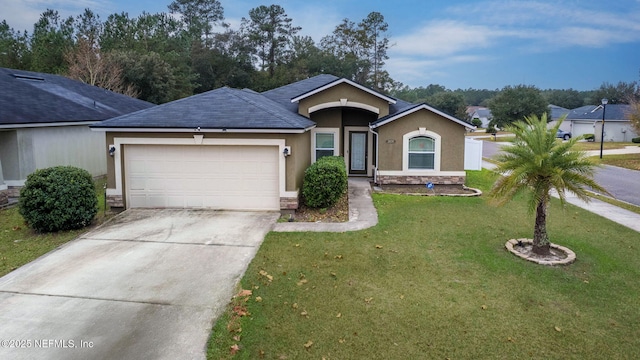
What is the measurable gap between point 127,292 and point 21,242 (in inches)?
176

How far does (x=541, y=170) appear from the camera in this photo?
7.88 metres

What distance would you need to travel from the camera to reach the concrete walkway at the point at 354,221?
9959 millimetres

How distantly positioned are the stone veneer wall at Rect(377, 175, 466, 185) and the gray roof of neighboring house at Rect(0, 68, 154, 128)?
39.1 feet

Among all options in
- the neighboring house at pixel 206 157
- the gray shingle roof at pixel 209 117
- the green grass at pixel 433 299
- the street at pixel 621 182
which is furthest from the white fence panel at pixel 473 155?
the gray shingle roof at pixel 209 117

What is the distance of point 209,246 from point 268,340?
390 cm

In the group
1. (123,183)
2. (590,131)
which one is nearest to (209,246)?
(123,183)

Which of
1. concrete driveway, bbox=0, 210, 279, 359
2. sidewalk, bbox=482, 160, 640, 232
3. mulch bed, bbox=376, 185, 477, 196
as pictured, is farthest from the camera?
mulch bed, bbox=376, 185, 477, 196

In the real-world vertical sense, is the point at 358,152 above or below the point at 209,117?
below

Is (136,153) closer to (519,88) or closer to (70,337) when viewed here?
(70,337)

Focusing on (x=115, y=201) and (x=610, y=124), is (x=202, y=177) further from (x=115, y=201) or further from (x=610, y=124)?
(x=610, y=124)

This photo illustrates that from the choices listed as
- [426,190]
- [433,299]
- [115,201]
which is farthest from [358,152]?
[433,299]

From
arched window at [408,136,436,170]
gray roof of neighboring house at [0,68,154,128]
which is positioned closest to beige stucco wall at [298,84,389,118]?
arched window at [408,136,436,170]

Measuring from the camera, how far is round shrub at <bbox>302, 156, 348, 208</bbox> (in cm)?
1143

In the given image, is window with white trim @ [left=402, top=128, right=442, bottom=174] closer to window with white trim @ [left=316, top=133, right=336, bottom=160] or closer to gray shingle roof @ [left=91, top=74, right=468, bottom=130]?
window with white trim @ [left=316, top=133, right=336, bottom=160]
